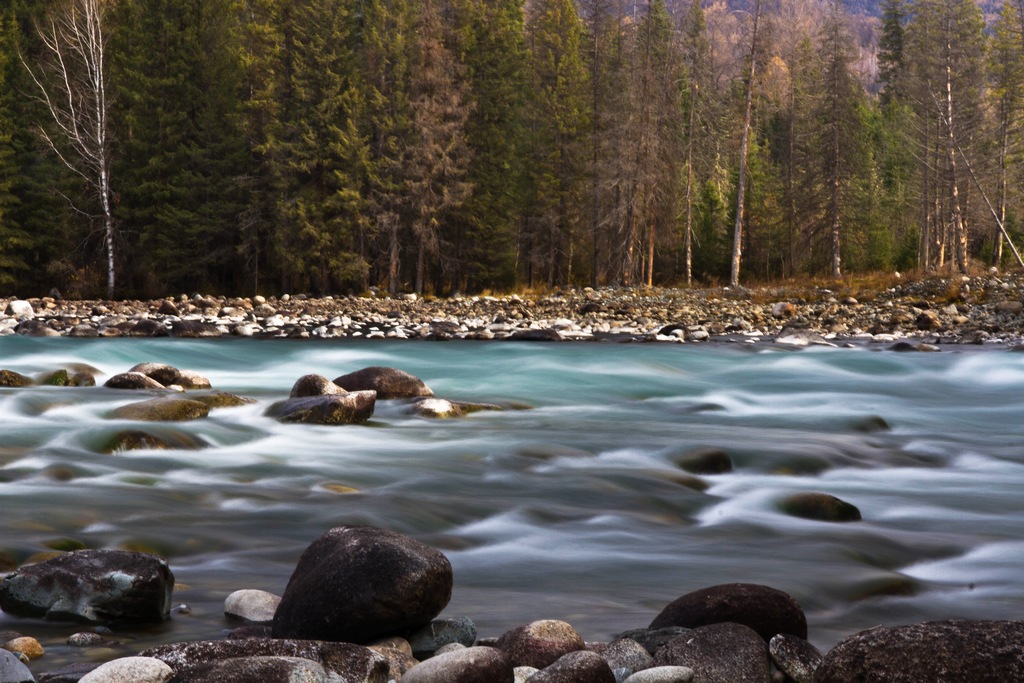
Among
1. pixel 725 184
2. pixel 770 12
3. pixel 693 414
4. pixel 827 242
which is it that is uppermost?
pixel 770 12

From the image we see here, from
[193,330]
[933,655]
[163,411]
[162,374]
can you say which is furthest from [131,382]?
[933,655]

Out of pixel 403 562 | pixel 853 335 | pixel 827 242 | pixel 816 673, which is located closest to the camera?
pixel 816 673

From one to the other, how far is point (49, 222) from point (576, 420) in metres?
34.1

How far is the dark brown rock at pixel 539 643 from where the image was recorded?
3.56 m

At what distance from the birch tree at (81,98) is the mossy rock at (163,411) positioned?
28124 millimetres

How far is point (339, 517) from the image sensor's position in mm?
6230

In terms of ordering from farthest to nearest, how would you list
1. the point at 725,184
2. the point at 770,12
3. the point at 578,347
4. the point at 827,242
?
the point at 725,184 < the point at 827,242 < the point at 770,12 < the point at 578,347

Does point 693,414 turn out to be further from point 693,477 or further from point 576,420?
point 693,477

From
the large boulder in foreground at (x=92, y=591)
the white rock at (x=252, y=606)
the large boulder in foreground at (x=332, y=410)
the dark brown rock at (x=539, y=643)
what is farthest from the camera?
the large boulder in foreground at (x=332, y=410)

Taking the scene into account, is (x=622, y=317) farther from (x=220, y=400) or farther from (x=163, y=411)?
(x=163, y=411)

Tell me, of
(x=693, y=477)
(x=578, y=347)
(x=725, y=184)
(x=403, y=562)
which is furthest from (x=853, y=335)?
(x=725, y=184)

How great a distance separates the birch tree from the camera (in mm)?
35219

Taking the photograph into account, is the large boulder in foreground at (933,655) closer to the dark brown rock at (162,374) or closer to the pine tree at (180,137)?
the dark brown rock at (162,374)

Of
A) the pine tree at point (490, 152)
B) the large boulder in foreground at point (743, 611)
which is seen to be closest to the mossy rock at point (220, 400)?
the large boulder in foreground at point (743, 611)
